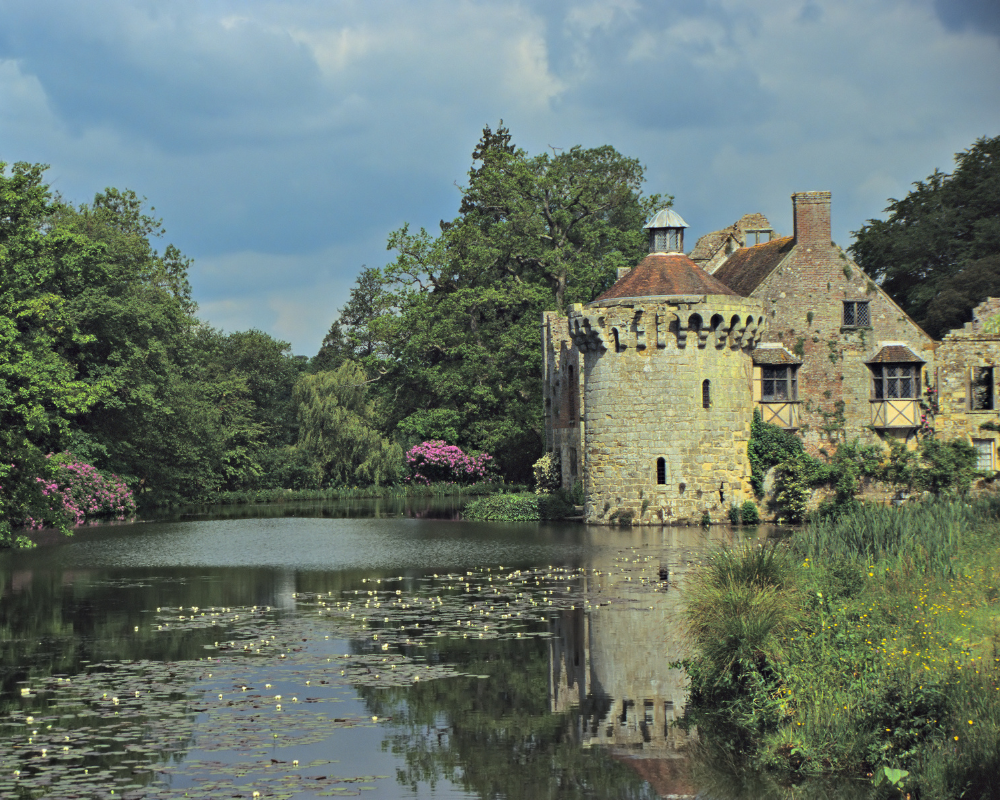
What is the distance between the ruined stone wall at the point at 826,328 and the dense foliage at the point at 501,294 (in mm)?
Result: 12017

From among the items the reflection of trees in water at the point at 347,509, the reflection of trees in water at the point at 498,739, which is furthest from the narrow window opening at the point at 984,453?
the reflection of trees in water at the point at 498,739

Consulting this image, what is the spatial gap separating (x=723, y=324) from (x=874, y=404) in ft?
23.5

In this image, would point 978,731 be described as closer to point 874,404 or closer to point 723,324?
point 723,324

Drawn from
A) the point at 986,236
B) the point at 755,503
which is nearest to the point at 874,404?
the point at 755,503

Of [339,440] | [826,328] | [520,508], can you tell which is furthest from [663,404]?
[339,440]

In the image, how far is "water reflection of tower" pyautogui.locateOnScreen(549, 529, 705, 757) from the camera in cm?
1166

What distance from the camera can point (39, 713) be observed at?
12148 mm

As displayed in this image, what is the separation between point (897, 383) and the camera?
132 feet

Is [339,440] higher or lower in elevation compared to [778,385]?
lower

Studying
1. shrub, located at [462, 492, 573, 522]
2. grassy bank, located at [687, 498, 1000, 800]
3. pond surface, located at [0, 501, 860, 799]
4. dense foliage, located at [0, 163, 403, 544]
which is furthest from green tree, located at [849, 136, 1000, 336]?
grassy bank, located at [687, 498, 1000, 800]

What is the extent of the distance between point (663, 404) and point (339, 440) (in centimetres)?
2956

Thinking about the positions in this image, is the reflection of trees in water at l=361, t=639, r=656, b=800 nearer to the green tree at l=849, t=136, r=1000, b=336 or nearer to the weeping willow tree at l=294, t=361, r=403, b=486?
the green tree at l=849, t=136, r=1000, b=336

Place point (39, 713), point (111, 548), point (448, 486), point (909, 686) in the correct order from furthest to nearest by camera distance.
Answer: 1. point (448, 486)
2. point (111, 548)
3. point (39, 713)
4. point (909, 686)

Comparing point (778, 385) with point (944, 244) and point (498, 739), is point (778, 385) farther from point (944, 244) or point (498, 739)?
point (498, 739)
